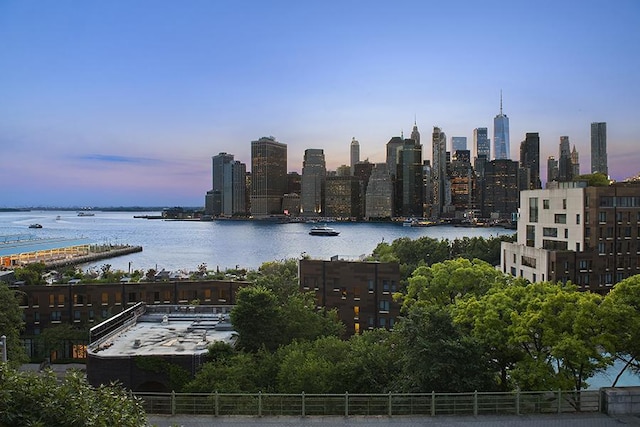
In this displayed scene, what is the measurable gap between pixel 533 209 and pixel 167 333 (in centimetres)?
4976

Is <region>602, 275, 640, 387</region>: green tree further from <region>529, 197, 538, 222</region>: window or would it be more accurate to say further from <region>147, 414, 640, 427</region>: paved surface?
<region>529, 197, 538, 222</region>: window

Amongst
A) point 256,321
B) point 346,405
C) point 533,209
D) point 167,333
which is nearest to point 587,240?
point 533,209

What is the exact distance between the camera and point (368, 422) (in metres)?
20.0

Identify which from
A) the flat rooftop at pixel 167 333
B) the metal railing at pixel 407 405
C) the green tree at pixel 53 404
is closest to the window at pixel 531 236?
the flat rooftop at pixel 167 333

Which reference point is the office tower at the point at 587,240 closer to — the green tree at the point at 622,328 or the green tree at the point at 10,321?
the green tree at the point at 622,328

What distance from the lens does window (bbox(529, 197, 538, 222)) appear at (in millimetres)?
68312

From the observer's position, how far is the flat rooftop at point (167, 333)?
35.7 meters

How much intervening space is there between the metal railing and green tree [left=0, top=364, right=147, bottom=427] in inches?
324

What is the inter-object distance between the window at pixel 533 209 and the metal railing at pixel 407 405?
1994 inches

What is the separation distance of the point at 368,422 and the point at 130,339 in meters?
25.3

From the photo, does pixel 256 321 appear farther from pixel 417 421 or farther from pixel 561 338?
pixel 561 338

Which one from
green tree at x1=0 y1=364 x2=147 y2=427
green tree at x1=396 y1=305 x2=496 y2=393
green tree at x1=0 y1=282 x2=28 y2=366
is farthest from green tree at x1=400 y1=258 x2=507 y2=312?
green tree at x1=0 y1=282 x2=28 y2=366

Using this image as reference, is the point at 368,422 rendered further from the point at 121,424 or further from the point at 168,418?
the point at 121,424

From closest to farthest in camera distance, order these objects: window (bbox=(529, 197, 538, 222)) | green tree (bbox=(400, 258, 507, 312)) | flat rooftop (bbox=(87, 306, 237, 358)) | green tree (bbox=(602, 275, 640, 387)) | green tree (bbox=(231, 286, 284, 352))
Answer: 1. green tree (bbox=(602, 275, 640, 387))
2. flat rooftop (bbox=(87, 306, 237, 358))
3. green tree (bbox=(231, 286, 284, 352))
4. green tree (bbox=(400, 258, 507, 312))
5. window (bbox=(529, 197, 538, 222))
